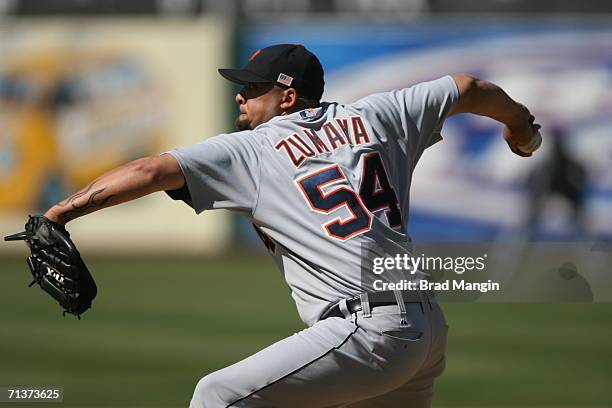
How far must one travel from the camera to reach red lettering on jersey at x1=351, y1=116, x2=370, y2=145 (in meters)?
3.73

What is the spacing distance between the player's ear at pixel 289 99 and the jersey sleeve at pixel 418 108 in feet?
0.87

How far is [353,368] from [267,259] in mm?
13051

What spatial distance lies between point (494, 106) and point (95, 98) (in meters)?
14.3

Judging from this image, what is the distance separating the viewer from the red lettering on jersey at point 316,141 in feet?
12.0

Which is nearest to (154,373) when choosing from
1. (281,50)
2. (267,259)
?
(281,50)

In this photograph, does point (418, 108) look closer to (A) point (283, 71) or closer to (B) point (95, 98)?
(A) point (283, 71)

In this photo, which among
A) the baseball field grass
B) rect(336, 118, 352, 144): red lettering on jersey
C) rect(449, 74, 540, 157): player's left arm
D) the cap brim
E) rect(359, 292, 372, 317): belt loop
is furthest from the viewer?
the baseball field grass

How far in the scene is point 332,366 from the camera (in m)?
3.44

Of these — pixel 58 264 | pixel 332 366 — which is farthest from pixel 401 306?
pixel 58 264

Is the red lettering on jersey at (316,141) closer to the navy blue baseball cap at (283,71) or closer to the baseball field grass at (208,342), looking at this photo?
the navy blue baseball cap at (283,71)

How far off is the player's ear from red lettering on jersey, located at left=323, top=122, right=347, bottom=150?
0.21 metres

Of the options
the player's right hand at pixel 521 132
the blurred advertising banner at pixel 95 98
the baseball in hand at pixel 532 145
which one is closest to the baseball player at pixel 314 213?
the player's right hand at pixel 521 132

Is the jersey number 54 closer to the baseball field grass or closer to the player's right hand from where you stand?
the player's right hand

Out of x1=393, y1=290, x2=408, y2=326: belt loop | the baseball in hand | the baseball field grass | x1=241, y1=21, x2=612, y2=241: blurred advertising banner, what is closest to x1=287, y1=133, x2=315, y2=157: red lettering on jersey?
x1=393, y1=290, x2=408, y2=326: belt loop
